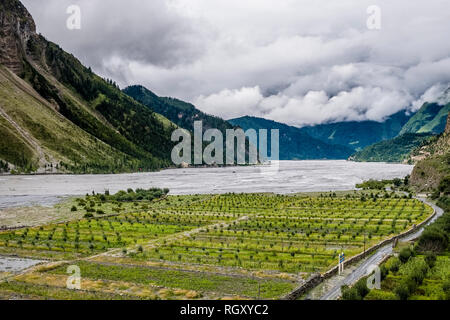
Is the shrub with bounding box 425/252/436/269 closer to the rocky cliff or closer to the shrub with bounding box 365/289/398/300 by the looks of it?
the shrub with bounding box 365/289/398/300

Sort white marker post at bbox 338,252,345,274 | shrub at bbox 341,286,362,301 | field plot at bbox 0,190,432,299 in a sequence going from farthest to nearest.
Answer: white marker post at bbox 338,252,345,274 → field plot at bbox 0,190,432,299 → shrub at bbox 341,286,362,301

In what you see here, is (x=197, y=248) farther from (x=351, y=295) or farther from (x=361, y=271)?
(x=351, y=295)

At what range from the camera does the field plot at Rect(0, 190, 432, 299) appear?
3425 centimetres

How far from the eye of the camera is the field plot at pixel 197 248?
3425 cm

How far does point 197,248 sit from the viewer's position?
166 feet

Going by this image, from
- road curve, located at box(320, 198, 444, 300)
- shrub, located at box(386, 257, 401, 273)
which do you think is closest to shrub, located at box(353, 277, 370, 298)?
road curve, located at box(320, 198, 444, 300)

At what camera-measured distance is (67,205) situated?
103m

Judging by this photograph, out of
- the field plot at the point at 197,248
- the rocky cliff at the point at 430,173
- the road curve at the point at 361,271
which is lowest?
the road curve at the point at 361,271

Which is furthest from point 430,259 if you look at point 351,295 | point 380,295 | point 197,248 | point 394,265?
point 197,248

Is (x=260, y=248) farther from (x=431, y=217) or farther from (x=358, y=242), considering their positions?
(x=431, y=217)

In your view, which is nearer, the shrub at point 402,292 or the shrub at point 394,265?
the shrub at point 402,292

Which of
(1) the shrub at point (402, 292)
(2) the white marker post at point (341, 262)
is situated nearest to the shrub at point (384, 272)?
(2) the white marker post at point (341, 262)

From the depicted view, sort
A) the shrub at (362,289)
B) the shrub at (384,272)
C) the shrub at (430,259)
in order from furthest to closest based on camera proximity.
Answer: the shrub at (430,259)
the shrub at (384,272)
the shrub at (362,289)

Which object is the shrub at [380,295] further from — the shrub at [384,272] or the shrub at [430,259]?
the shrub at [430,259]
